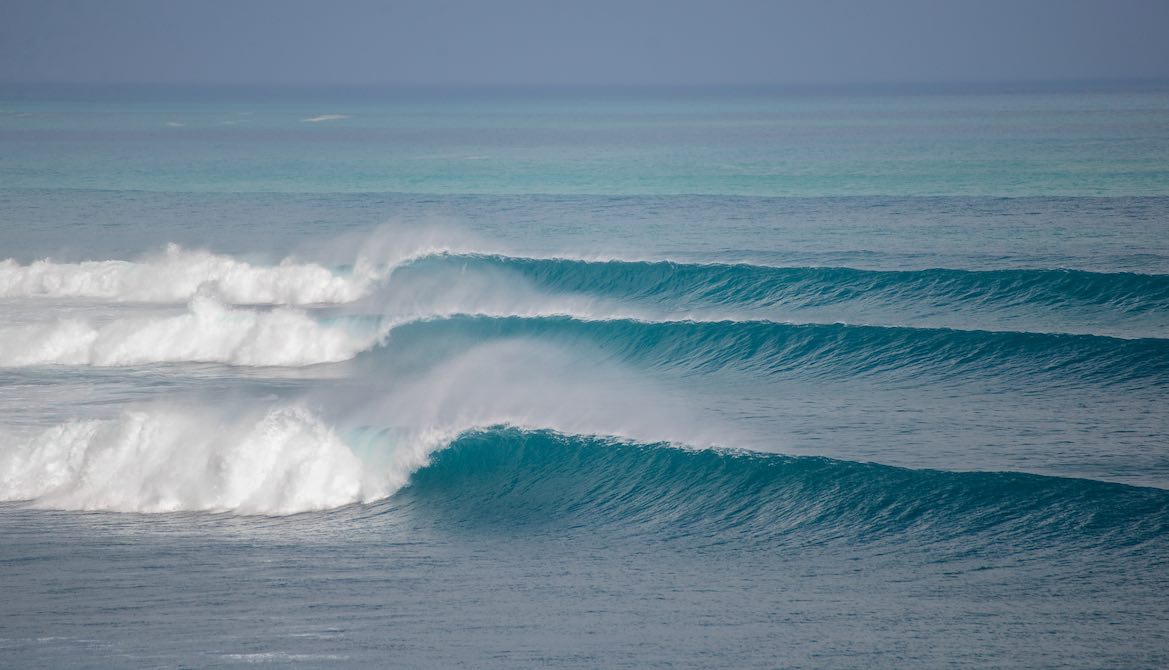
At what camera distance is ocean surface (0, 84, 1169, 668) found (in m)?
10.6

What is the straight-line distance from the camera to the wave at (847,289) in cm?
2281

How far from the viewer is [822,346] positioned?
68.9ft

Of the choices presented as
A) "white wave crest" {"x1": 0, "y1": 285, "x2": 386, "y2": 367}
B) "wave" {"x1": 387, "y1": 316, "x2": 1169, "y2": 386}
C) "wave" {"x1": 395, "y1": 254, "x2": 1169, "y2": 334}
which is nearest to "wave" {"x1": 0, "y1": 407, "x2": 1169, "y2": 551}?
"wave" {"x1": 387, "y1": 316, "x2": 1169, "y2": 386}

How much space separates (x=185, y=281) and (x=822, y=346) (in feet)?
56.0

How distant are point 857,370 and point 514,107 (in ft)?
496

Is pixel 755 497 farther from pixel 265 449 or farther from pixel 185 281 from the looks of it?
pixel 185 281

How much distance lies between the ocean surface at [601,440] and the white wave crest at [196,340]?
0.08 meters

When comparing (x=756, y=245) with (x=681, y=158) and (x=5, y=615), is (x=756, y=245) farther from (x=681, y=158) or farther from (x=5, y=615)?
(x=681, y=158)

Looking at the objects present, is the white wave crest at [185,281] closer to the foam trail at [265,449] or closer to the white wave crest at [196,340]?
the white wave crest at [196,340]

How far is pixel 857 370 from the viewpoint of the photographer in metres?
19.7

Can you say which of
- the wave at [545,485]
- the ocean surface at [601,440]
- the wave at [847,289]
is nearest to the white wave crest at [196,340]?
the ocean surface at [601,440]

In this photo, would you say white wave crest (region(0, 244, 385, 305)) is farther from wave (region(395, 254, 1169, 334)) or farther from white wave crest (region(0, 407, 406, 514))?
white wave crest (region(0, 407, 406, 514))

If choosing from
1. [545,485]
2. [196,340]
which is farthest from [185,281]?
[545,485]

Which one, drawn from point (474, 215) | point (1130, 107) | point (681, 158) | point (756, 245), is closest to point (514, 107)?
point (1130, 107)
